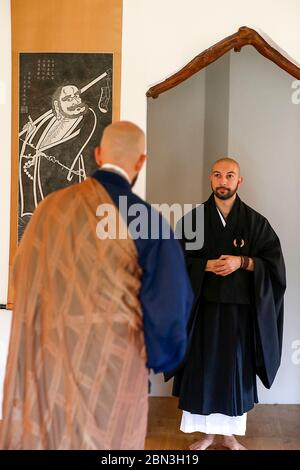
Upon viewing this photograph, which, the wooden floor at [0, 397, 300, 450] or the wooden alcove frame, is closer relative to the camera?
the wooden alcove frame

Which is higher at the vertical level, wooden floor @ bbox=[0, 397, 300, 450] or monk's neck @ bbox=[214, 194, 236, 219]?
monk's neck @ bbox=[214, 194, 236, 219]

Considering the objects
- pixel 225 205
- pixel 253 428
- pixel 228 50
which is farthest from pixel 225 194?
pixel 253 428

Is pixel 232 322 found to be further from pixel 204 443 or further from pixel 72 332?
pixel 72 332

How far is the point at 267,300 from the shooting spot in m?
3.34

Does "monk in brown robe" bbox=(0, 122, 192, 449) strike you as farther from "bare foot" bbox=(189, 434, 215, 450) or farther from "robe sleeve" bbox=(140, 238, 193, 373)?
"bare foot" bbox=(189, 434, 215, 450)

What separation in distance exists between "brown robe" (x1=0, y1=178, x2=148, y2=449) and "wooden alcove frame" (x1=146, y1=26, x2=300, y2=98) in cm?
140

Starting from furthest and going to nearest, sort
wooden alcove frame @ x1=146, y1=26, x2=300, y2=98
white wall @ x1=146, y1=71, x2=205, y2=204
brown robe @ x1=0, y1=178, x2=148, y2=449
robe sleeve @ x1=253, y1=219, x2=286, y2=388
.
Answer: white wall @ x1=146, y1=71, x2=205, y2=204 < robe sleeve @ x1=253, y1=219, x2=286, y2=388 < wooden alcove frame @ x1=146, y1=26, x2=300, y2=98 < brown robe @ x1=0, y1=178, x2=148, y2=449

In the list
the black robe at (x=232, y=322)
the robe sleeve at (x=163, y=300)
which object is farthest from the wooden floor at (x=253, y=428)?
the robe sleeve at (x=163, y=300)

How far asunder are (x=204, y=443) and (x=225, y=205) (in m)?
1.34

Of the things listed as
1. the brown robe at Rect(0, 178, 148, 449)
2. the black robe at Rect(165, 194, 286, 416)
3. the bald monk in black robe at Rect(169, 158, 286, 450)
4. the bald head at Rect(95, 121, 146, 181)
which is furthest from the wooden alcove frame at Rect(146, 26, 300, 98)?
the brown robe at Rect(0, 178, 148, 449)

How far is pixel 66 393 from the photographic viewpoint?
6.63 ft

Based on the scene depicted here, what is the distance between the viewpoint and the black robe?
10.9ft

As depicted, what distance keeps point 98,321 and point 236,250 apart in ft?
5.08

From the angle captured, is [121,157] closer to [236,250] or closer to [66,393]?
[66,393]
